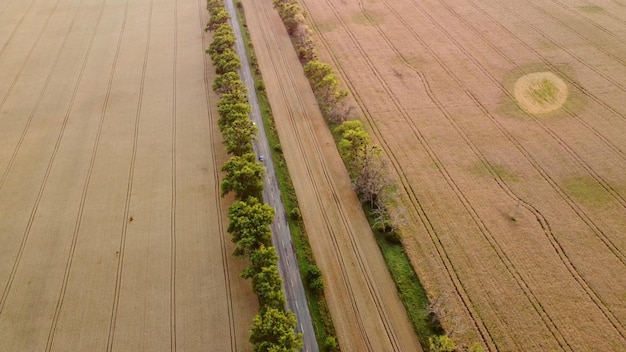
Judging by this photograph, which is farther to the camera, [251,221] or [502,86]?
[502,86]

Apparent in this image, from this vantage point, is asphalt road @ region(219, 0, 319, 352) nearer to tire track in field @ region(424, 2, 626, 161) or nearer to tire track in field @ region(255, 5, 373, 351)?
tire track in field @ region(255, 5, 373, 351)

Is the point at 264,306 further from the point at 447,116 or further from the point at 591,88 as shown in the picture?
the point at 591,88

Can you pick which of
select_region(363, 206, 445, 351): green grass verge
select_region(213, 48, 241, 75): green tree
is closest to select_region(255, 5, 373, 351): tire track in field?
select_region(363, 206, 445, 351): green grass verge

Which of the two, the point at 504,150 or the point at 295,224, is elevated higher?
the point at 504,150

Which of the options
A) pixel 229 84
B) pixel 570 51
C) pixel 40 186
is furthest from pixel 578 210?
pixel 40 186

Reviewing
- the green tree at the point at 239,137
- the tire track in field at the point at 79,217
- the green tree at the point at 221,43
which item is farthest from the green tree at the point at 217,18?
the green tree at the point at 239,137

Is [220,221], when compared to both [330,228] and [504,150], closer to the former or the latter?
[330,228]

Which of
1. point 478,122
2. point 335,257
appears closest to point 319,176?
point 335,257

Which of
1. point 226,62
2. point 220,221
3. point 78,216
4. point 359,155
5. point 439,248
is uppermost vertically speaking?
point 226,62
